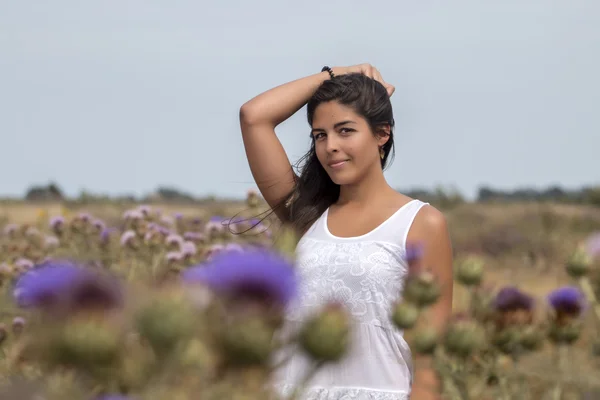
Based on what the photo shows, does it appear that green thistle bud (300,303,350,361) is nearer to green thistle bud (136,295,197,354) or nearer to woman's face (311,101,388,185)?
green thistle bud (136,295,197,354)

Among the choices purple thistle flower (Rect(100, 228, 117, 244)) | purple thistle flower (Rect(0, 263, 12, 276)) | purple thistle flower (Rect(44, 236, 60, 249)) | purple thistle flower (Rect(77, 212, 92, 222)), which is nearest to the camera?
purple thistle flower (Rect(0, 263, 12, 276))

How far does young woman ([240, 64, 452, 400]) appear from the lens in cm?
273

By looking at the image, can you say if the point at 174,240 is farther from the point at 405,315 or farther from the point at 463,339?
the point at 463,339

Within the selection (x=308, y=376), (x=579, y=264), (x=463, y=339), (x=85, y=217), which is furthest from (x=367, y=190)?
(x=85, y=217)

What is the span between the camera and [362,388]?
8.88ft

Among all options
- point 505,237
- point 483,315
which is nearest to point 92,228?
point 483,315

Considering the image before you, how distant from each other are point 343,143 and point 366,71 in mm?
514

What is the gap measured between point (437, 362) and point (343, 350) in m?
0.67

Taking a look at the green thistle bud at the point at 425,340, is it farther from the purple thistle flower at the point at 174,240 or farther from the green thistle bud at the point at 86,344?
the purple thistle flower at the point at 174,240

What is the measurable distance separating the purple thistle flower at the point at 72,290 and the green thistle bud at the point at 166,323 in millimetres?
42

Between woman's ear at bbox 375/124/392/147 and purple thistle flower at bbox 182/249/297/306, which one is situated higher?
purple thistle flower at bbox 182/249/297/306

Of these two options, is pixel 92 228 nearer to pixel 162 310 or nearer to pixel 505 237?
pixel 162 310

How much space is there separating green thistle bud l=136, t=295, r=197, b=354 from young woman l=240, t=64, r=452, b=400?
5.19ft

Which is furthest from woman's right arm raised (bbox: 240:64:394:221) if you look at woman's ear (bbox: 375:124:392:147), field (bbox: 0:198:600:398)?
field (bbox: 0:198:600:398)
